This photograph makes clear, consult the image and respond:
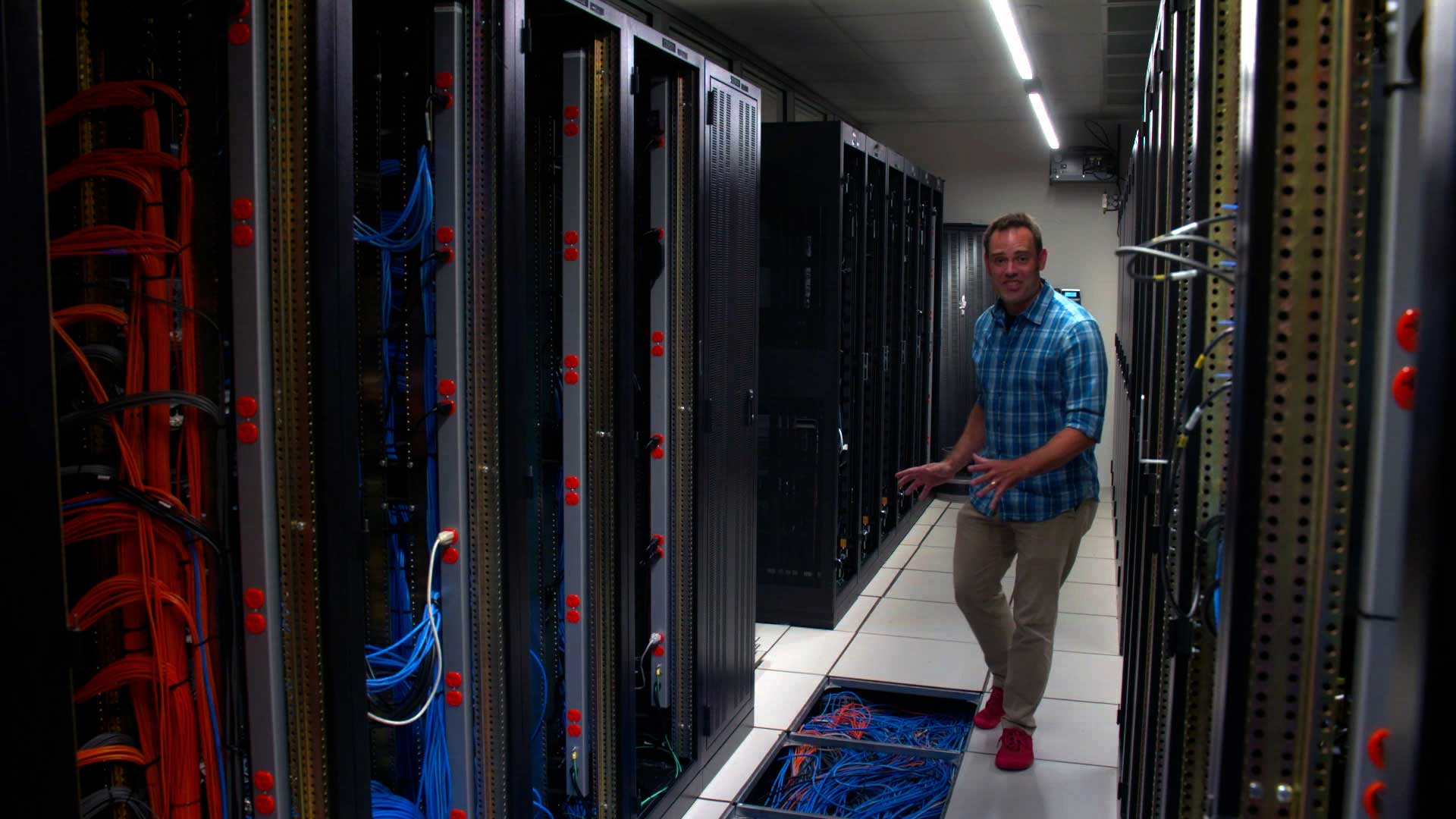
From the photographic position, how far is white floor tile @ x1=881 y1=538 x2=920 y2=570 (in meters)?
6.61

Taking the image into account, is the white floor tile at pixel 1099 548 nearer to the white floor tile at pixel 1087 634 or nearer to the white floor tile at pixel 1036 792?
the white floor tile at pixel 1087 634

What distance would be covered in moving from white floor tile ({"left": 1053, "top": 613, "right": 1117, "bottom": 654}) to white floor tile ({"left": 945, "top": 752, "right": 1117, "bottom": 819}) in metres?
1.37

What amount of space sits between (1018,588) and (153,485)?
2.62 meters

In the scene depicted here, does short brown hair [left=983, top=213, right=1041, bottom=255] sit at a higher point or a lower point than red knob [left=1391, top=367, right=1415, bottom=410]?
higher

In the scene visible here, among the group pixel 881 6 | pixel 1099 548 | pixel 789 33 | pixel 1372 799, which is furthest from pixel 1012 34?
pixel 1372 799

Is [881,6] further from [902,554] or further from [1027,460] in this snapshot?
[1027,460]

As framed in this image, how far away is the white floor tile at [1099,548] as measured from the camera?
699 centimetres

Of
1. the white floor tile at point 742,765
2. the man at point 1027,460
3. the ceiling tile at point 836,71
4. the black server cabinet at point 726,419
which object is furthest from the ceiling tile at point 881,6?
the white floor tile at point 742,765

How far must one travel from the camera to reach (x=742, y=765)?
3.65 meters

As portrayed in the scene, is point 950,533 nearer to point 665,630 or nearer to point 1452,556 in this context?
point 665,630

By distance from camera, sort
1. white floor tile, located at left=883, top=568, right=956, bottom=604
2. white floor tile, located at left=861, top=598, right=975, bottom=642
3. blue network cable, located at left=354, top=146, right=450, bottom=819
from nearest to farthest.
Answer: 1. blue network cable, located at left=354, top=146, right=450, bottom=819
2. white floor tile, located at left=861, top=598, right=975, bottom=642
3. white floor tile, located at left=883, top=568, right=956, bottom=604

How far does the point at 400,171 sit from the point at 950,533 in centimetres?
580

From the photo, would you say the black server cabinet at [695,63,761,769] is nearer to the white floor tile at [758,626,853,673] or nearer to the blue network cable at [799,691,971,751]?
the blue network cable at [799,691,971,751]

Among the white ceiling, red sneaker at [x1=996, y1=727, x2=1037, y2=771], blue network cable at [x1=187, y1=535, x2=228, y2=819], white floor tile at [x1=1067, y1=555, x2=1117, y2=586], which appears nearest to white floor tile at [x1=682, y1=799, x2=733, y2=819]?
red sneaker at [x1=996, y1=727, x2=1037, y2=771]
